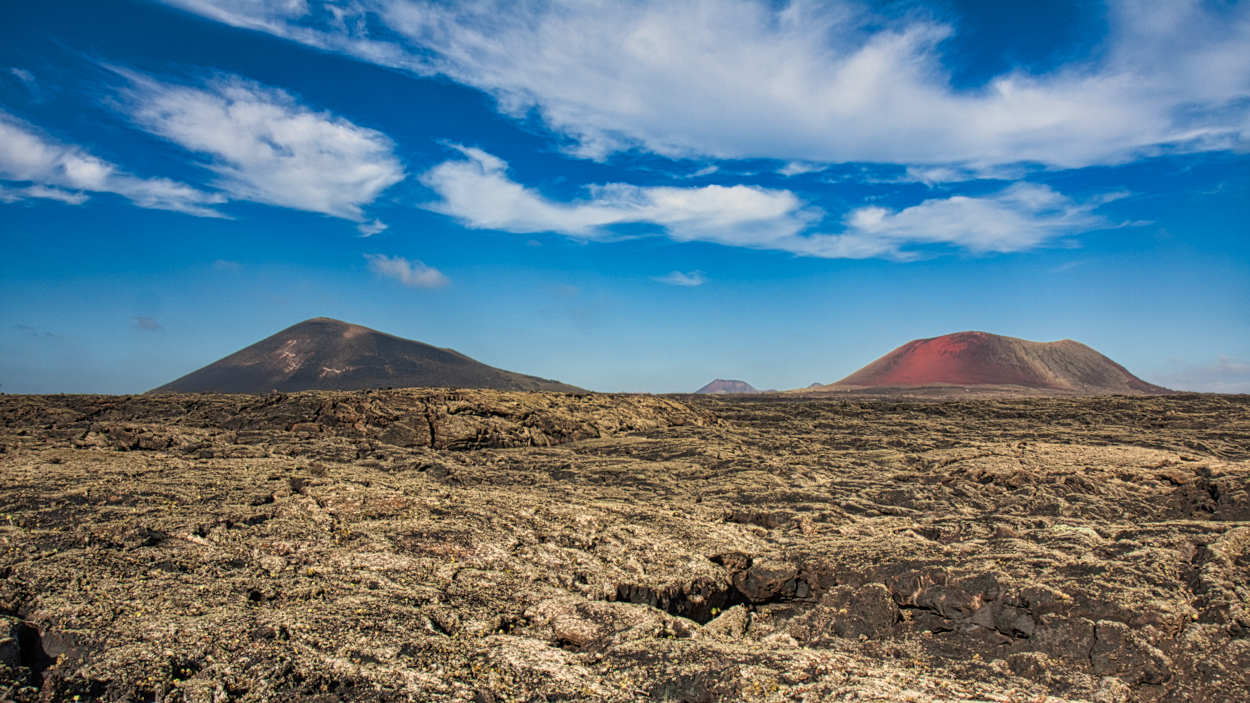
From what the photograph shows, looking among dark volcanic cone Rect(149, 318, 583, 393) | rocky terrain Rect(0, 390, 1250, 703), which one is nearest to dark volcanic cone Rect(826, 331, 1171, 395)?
dark volcanic cone Rect(149, 318, 583, 393)

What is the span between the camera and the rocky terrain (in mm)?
3326

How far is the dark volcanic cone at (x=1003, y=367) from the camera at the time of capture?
71.9 m

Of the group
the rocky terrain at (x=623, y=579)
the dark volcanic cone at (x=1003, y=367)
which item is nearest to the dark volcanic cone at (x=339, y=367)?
the rocky terrain at (x=623, y=579)

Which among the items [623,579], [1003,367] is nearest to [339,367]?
[623,579]

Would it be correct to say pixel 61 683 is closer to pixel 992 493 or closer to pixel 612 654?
→ pixel 612 654

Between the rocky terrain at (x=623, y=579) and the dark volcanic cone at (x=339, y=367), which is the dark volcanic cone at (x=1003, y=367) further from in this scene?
the rocky terrain at (x=623, y=579)

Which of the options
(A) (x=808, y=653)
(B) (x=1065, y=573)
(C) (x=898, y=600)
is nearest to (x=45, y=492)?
(A) (x=808, y=653)

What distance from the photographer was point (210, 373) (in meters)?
50.9

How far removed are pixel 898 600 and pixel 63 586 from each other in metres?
5.67

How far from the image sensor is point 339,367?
167 ft

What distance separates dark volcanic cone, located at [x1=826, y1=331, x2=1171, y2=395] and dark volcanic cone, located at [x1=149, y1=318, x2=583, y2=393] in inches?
1924

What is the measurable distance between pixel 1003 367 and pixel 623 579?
8557 centimetres

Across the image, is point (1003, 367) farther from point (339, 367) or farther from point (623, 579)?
point (623, 579)

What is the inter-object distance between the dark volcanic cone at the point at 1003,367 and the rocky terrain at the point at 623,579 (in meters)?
70.0
